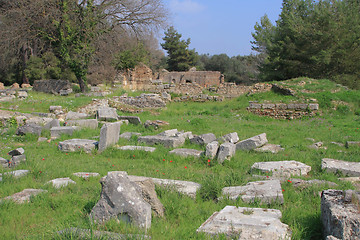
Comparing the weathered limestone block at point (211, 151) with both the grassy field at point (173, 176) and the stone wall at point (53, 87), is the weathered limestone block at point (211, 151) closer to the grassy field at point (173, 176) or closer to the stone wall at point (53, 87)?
the grassy field at point (173, 176)

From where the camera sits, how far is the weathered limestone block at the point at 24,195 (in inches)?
181

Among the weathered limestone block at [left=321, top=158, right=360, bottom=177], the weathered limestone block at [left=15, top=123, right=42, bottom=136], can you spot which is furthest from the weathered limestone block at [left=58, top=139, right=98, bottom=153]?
the weathered limestone block at [left=321, top=158, right=360, bottom=177]

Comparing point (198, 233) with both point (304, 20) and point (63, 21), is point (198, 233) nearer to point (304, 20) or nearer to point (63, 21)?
point (63, 21)

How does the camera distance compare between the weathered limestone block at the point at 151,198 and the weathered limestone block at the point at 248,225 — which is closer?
the weathered limestone block at the point at 248,225

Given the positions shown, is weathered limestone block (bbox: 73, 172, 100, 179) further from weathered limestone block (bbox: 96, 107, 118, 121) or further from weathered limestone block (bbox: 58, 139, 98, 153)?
weathered limestone block (bbox: 96, 107, 118, 121)

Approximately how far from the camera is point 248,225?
347cm

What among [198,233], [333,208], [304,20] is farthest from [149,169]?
[304,20]

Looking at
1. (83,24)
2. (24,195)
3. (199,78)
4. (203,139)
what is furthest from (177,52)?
(24,195)

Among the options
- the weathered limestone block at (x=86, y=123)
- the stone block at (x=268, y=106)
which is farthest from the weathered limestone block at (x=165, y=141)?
the stone block at (x=268, y=106)

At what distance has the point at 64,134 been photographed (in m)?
10.5

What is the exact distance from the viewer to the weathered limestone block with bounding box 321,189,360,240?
10.1 ft

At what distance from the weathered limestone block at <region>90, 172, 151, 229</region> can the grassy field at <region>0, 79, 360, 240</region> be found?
14cm

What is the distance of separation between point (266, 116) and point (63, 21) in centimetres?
1707

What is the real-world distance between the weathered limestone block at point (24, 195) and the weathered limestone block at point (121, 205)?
60.9 inches
